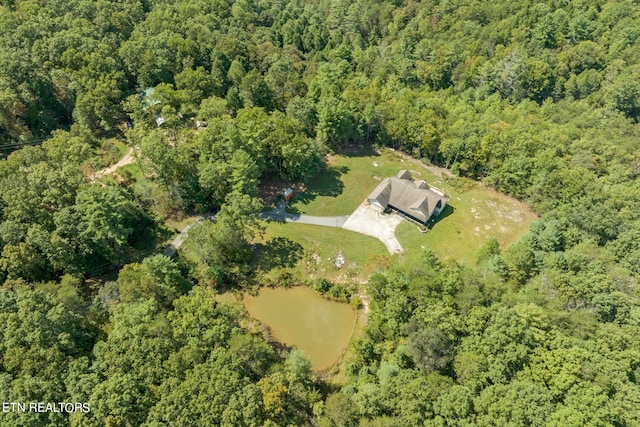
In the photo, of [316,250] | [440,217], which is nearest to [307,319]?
[316,250]

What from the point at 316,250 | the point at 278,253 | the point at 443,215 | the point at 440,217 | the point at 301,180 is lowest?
the point at 278,253

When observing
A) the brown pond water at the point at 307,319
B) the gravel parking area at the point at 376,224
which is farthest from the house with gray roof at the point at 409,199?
the brown pond water at the point at 307,319

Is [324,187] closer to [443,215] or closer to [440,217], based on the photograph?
[440,217]

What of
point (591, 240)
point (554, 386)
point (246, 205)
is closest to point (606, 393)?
point (554, 386)

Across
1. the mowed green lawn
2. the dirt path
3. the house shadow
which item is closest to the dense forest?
the dirt path

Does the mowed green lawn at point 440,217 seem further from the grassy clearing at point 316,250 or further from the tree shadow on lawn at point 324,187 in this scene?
the grassy clearing at point 316,250

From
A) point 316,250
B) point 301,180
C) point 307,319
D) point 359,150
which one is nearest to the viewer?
point 307,319
